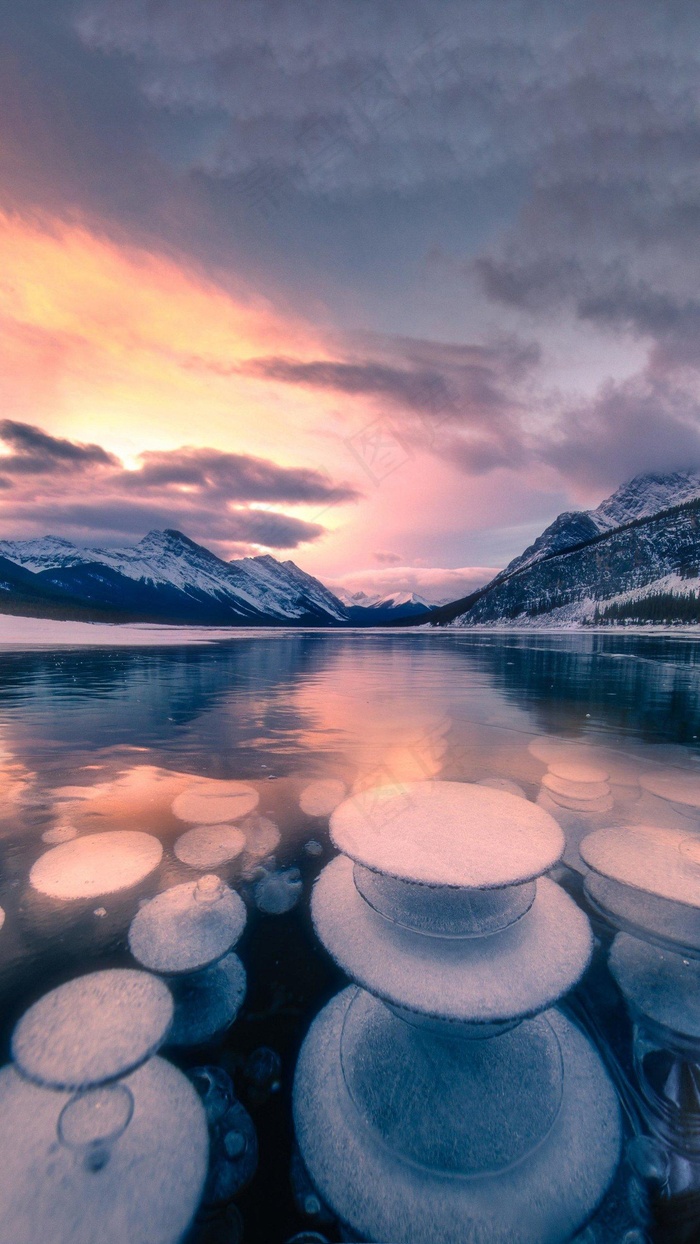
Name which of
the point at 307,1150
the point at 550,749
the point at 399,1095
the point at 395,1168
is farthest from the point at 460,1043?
the point at 550,749

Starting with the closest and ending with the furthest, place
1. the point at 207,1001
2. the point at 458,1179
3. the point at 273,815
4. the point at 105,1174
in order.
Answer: the point at 105,1174
the point at 458,1179
the point at 207,1001
the point at 273,815

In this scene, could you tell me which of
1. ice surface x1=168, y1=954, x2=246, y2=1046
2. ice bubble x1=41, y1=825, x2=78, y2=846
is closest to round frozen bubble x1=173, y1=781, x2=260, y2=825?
ice bubble x1=41, y1=825, x2=78, y2=846

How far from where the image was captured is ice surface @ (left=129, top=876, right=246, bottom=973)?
14.4 ft

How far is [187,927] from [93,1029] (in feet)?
4.21

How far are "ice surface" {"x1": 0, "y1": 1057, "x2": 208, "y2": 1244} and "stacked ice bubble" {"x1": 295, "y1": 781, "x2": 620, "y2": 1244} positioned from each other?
2.66 ft

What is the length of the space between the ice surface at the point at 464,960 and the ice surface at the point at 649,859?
879mm

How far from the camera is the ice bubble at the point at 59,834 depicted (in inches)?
268

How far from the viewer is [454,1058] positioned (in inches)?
141

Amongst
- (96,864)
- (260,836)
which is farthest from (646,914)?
(96,864)

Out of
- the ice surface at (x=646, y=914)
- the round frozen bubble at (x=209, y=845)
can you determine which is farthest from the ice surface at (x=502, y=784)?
the round frozen bubble at (x=209, y=845)

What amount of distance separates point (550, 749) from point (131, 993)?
10973 mm

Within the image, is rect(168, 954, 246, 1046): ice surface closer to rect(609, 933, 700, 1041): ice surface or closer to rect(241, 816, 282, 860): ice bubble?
rect(241, 816, 282, 860): ice bubble

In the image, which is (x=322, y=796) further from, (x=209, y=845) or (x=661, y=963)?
(x=661, y=963)

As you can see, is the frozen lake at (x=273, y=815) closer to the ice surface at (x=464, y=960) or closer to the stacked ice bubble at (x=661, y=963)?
the stacked ice bubble at (x=661, y=963)
